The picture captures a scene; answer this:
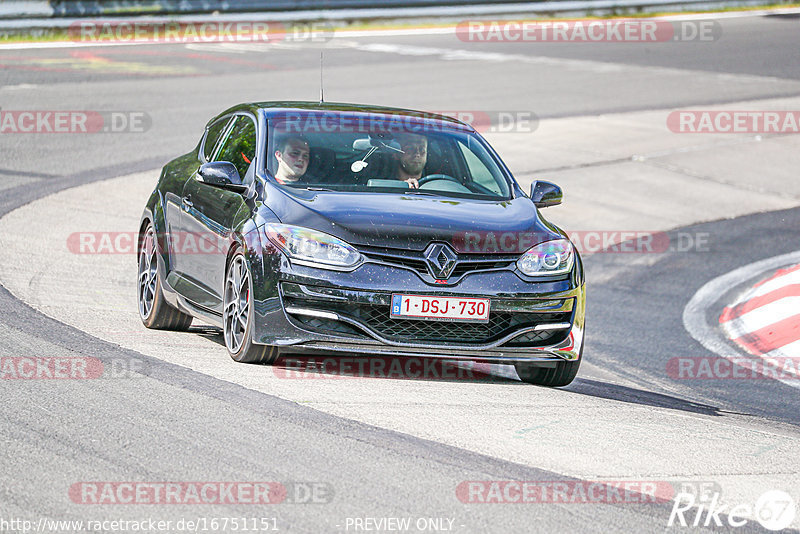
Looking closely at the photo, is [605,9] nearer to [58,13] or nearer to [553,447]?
[58,13]

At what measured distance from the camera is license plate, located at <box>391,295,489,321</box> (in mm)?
7164

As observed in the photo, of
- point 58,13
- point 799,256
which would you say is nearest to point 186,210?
point 799,256

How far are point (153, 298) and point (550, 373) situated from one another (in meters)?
2.91

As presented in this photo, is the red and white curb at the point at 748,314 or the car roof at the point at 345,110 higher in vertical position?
the car roof at the point at 345,110

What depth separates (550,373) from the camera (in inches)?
Answer: 315

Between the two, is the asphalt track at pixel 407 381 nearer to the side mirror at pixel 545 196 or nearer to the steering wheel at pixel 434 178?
the side mirror at pixel 545 196

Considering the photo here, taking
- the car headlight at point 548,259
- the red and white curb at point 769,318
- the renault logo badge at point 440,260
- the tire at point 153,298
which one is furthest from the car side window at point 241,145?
the red and white curb at point 769,318

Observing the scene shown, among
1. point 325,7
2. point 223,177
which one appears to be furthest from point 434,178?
point 325,7

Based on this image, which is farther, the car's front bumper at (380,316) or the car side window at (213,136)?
the car side window at (213,136)

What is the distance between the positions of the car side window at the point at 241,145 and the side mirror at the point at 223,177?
1.06 ft

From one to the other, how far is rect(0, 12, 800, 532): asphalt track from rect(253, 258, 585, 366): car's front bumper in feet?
0.77

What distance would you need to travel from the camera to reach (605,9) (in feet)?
114

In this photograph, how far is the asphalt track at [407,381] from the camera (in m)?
5.33

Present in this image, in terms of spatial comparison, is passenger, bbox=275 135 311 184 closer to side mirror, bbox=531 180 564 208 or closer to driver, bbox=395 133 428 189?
driver, bbox=395 133 428 189
